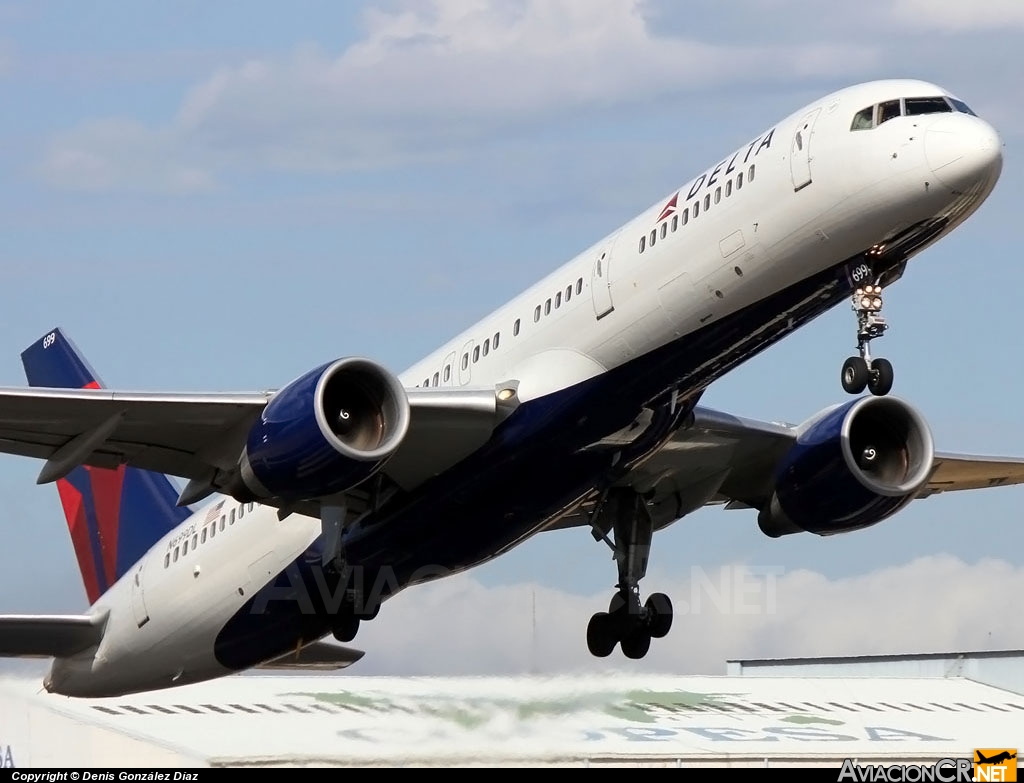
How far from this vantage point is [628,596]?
26953 mm

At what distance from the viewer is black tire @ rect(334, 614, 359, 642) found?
25.3 m

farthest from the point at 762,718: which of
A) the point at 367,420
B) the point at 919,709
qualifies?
the point at 367,420

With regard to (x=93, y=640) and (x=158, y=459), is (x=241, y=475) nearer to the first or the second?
(x=158, y=459)

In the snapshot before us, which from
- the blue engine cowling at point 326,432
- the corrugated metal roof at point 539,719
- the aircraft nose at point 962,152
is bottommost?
the corrugated metal roof at point 539,719

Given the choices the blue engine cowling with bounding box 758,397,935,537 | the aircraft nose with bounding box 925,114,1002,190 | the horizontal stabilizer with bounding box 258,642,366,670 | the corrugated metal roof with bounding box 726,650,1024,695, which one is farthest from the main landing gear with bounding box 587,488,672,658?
the corrugated metal roof with bounding box 726,650,1024,695

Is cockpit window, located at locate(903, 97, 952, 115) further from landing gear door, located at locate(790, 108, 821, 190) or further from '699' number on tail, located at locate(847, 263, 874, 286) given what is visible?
'699' number on tail, located at locate(847, 263, 874, 286)

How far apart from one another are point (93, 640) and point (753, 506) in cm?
1098

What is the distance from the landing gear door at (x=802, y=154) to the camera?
800 inches

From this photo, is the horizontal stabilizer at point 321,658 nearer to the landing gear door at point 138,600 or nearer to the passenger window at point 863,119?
Answer: the landing gear door at point 138,600

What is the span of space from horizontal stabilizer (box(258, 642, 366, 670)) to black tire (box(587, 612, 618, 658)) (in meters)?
3.77

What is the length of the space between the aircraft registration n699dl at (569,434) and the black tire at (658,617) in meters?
0.04

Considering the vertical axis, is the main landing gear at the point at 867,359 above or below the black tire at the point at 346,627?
above

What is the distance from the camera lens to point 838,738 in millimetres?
34750

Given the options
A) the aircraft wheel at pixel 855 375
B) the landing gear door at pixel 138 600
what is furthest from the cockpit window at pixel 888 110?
the landing gear door at pixel 138 600
